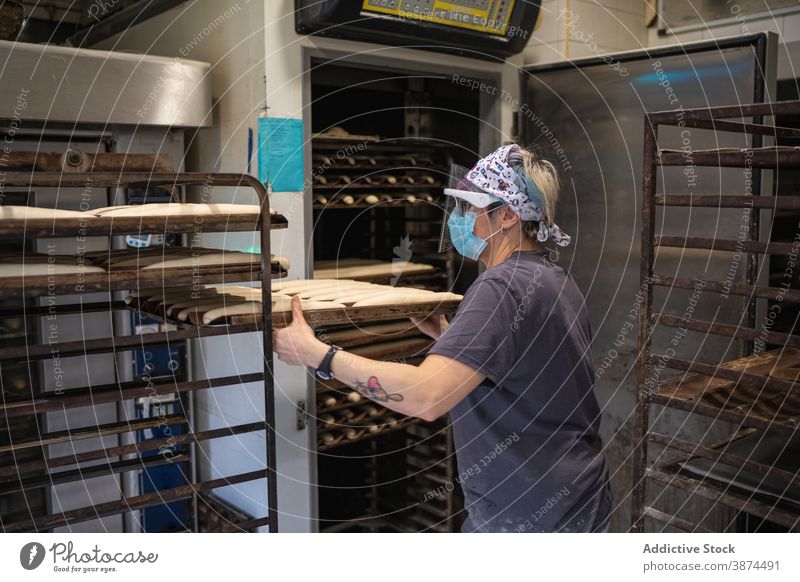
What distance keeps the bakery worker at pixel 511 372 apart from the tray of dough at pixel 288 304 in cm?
8

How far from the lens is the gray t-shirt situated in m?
1.74

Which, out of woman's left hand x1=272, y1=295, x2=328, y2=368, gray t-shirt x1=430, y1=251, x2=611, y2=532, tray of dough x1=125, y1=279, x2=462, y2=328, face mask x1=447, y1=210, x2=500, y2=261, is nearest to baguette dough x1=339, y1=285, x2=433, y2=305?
tray of dough x1=125, y1=279, x2=462, y2=328

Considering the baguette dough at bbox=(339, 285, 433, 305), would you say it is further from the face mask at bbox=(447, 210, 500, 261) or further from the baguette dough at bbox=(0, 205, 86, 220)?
the baguette dough at bbox=(0, 205, 86, 220)

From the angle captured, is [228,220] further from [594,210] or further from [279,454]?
[594,210]

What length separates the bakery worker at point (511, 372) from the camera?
174 centimetres

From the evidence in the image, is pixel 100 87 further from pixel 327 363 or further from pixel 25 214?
pixel 327 363

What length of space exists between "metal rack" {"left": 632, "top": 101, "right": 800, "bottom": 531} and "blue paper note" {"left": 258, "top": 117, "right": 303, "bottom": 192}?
122 centimetres

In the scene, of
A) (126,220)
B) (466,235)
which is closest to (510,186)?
(466,235)

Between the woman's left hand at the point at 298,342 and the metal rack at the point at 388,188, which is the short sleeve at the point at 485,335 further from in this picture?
the metal rack at the point at 388,188

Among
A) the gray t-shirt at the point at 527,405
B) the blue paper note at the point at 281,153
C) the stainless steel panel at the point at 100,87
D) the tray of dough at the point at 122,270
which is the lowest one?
the gray t-shirt at the point at 527,405

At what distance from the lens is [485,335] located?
1716 millimetres

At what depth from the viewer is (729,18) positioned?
345cm

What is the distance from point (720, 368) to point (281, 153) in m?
1.58

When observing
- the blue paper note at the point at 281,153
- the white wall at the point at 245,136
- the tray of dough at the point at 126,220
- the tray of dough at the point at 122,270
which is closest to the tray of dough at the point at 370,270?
the white wall at the point at 245,136
